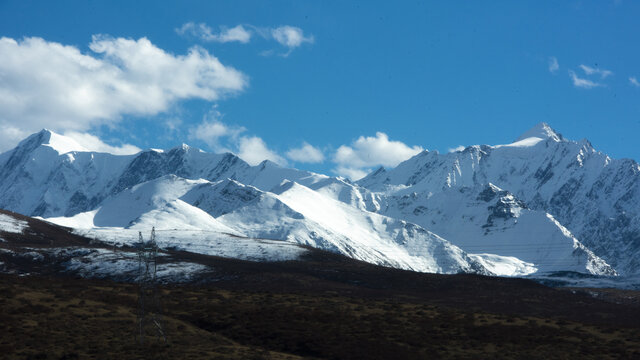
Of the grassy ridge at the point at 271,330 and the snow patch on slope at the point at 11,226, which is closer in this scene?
the grassy ridge at the point at 271,330

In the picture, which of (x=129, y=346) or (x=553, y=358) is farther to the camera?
(x=553, y=358)

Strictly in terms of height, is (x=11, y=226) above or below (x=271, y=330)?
above

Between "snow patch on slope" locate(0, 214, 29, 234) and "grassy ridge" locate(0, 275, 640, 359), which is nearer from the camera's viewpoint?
"grassy ridge" locate(0, 275, 640, 359)

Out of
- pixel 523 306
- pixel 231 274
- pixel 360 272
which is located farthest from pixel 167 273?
pixel 523 306

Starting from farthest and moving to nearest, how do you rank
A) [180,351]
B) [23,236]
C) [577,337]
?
[23,236] → [577,337] → [180,351]

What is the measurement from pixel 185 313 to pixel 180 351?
17267 millimetres

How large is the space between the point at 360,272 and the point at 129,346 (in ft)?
367

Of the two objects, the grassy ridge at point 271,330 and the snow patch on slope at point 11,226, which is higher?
the snow patch on slope at point 11,226

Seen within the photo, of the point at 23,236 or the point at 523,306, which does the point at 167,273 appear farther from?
the point at 523,306

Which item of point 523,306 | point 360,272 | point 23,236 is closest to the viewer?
point 523,306

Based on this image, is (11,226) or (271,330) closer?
(271,330)

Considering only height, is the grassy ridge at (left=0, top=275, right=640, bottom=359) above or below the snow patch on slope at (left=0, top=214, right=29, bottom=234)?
below

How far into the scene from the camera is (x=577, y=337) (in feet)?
247

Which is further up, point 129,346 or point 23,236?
point 23,236
